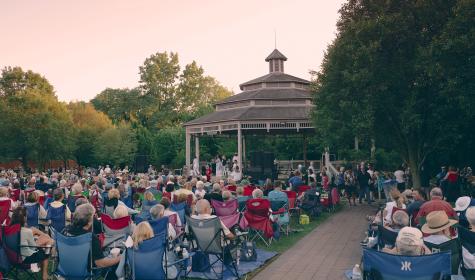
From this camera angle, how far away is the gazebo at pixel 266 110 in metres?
28.4

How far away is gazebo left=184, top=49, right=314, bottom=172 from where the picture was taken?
28.4 metres

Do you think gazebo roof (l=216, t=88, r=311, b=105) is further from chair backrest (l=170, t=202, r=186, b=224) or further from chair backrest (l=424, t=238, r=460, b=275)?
chair backrest (l=424, t=238, r=460, b=275)

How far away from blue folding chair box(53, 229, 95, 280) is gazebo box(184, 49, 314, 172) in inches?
842

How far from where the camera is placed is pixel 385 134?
18.1 meters

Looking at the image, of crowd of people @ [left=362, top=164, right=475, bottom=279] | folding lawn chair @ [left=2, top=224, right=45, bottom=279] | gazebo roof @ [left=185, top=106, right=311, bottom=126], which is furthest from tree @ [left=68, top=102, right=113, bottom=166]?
crowd of people @ [left=362, top=164, right=475, bottom=279]

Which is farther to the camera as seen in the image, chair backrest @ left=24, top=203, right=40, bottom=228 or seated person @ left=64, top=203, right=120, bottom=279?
chair backrest @ left=24, top=203, right=40, bottom=228

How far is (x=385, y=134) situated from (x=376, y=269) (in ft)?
46.5

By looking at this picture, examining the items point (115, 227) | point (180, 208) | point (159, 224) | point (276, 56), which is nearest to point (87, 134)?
point (276, 56)

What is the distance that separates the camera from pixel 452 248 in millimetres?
5832

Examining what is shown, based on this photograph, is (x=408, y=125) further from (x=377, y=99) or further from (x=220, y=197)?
(x=220, y=197)

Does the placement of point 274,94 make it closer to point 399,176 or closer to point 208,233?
point 399,176

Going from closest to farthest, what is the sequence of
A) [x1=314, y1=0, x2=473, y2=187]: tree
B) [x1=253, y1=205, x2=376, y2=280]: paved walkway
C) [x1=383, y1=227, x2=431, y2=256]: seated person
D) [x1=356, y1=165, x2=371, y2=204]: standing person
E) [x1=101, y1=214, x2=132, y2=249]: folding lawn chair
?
[x1=383, y1=227, x2=431, y2=256]: seated person → [x1=101, y1=214, x2=132, y2=249]: folding lawn chair → [x1=253, y1=205, x2=376, y2=280]: paved walkway → [x1=314, y1=0, x2=473, y2=187]: tree → [x1=356, y1=165, x2=371, y2=204]: standing person

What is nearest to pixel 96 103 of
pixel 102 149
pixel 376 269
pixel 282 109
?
pixel 102 149

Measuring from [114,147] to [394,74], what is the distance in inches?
1408
